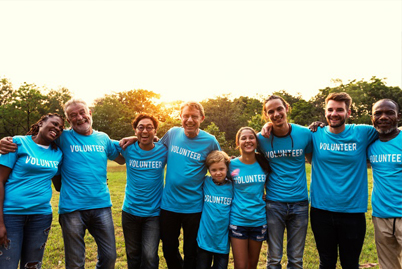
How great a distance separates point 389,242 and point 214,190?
2.40 metres

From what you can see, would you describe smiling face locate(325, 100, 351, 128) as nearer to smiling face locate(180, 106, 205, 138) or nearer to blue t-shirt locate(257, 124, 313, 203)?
blue t-shirt locate(257, 124, 313, 203)

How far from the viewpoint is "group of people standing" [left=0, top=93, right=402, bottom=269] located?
3573 millimetres

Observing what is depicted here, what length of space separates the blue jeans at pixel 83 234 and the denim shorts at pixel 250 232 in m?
1.75

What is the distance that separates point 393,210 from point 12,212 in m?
4.72

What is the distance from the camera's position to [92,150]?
3980 millimetres

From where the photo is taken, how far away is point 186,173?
4.11 m

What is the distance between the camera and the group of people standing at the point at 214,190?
357 cm

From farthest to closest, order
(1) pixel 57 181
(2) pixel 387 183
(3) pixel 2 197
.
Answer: (1) pixel 57 181 → (2) pixel 387 183 → (3) pixel 2 197

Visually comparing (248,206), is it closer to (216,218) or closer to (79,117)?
(216,218)

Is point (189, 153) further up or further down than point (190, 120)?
further down

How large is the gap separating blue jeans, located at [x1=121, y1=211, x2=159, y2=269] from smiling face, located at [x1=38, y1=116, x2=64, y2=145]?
59.6 inches

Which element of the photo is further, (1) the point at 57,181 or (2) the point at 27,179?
(1) the point at 57,181

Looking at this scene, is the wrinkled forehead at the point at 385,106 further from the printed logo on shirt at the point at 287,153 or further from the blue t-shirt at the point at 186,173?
the blue t-shirt at the point at 186,173

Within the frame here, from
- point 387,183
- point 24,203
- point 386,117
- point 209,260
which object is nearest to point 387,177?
point 387,183
